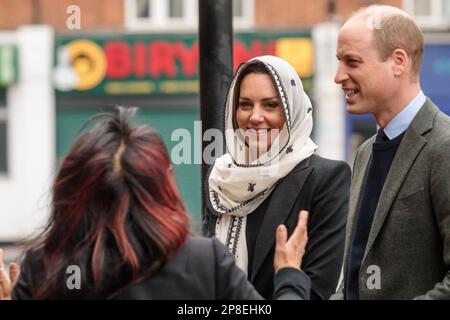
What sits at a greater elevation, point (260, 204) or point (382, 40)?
point (382, 40)

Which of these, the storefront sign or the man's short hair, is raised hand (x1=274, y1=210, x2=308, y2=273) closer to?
the man's short hair

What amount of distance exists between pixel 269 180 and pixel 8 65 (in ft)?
48.7

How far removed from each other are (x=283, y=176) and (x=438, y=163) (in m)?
0.63

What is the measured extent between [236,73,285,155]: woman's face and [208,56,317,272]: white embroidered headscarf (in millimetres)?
24

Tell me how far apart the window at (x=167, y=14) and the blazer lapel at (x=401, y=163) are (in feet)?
50.4

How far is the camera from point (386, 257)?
2.98m

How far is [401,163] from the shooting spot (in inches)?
119

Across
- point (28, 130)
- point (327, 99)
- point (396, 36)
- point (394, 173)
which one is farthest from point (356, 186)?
point (28, 130)

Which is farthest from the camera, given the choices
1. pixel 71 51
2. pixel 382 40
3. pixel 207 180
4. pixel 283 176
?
pixel 71 51

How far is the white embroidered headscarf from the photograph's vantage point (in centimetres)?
339

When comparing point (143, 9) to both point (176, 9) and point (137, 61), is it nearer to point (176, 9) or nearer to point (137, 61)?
point (176, 9)

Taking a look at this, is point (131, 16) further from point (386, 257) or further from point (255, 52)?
point (386, 257)
